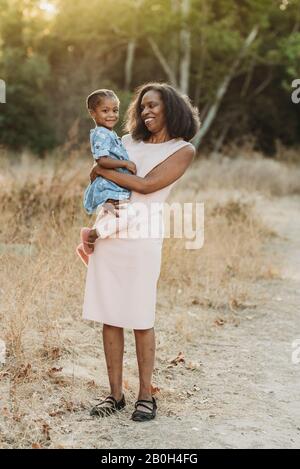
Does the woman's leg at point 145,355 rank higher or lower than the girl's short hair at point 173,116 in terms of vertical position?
lower

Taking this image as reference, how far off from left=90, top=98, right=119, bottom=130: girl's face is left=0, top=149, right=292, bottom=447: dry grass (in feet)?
4.60

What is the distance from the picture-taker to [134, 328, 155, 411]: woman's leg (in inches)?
148

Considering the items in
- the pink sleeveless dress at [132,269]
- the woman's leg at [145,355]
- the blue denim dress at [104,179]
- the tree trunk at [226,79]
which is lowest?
the woman's leg at [145,355]

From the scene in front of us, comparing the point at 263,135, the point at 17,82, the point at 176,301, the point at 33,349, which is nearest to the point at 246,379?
the point at 33,349

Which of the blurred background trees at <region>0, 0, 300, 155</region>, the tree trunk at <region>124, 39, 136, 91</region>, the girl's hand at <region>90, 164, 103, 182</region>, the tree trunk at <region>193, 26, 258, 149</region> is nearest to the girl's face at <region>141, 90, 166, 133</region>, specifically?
the girl's hand at <region>90, 164, 103, 182</region>

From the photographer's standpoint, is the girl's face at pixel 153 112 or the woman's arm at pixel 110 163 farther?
the girl's face at pixel 153 112

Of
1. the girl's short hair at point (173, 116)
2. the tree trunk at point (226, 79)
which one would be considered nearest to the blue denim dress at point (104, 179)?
the girl's short hair at point (173, 116)

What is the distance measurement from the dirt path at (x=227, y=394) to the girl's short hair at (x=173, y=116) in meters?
1.52

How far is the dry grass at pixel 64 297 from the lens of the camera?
3.96 m

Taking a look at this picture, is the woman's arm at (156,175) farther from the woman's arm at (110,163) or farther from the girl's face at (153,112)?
the girl's face at (153,112)

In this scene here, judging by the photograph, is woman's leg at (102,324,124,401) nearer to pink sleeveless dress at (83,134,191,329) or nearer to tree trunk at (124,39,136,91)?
pink sleeveless dress at (83,134,191,329)

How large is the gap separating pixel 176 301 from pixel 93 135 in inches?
126

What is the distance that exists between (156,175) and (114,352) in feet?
3.20

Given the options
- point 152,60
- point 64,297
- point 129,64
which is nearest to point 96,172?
point 64,297
